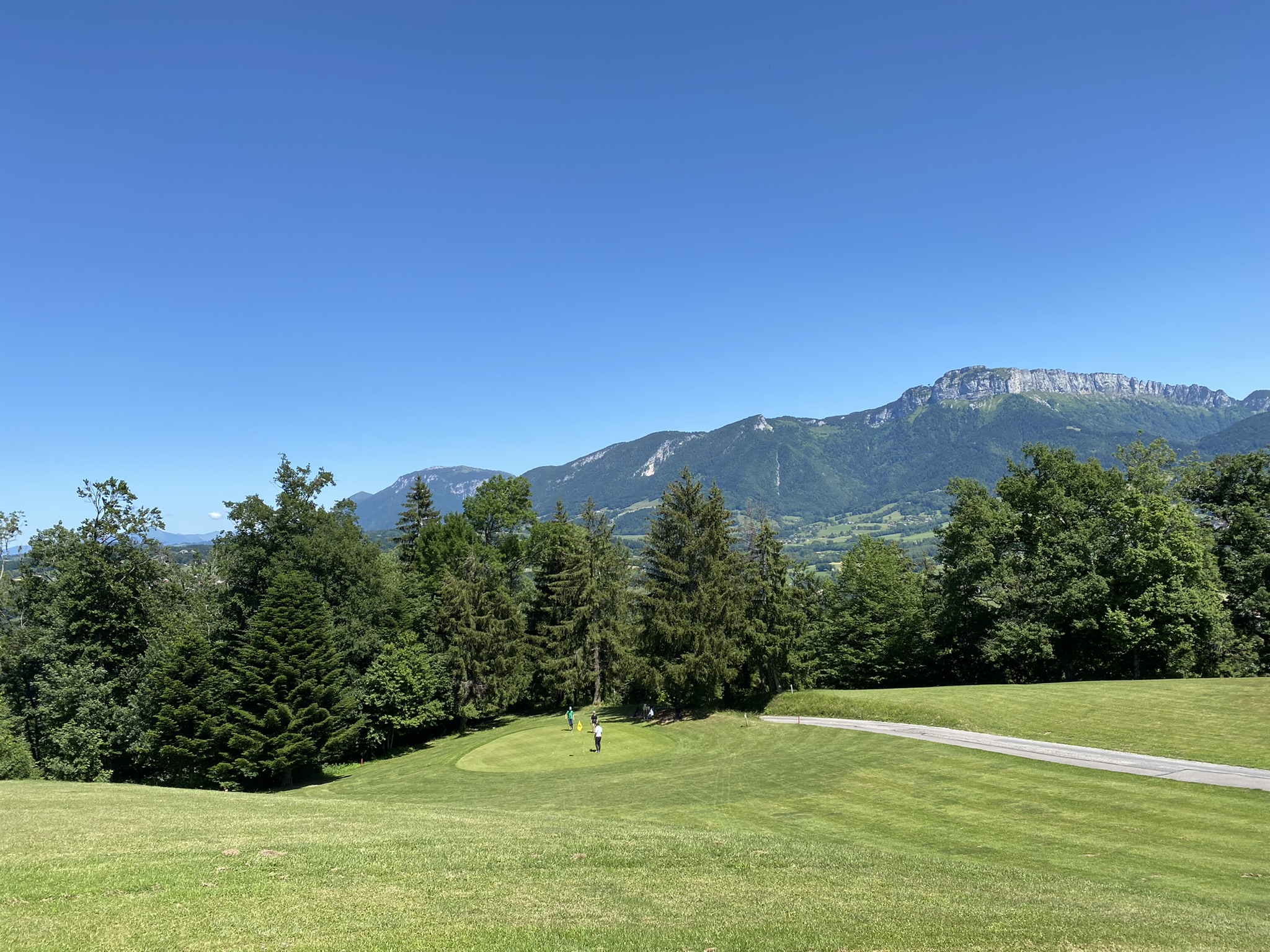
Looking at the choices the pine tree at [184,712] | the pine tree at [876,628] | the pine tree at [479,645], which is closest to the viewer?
the pine tree at [184,712]

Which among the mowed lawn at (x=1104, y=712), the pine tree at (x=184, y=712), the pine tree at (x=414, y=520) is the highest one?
the pine tree at (x=414, y=520)

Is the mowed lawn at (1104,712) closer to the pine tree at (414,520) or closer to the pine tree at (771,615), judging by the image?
the pine tree at (771,615)

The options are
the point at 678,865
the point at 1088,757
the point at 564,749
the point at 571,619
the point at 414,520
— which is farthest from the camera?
the point at 414,520

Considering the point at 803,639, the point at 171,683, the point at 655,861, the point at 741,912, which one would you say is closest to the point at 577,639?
the point at 803,639

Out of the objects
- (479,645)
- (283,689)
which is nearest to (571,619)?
(479,645)

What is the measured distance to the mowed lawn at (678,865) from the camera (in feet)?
32.9

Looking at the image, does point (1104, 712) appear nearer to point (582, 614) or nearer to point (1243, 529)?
point (1243, 529)

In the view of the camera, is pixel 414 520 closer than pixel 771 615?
No

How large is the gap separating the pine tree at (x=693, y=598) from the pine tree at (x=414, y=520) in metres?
28.7

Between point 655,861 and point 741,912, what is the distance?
3.47 meters

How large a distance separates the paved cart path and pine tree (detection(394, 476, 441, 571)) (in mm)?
43781

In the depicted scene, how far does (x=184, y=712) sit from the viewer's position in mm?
35469

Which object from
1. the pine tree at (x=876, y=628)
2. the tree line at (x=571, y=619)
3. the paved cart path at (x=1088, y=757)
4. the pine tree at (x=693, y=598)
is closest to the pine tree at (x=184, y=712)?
the tree line at (x=571, y=619)

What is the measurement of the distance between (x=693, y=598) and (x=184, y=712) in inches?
1080
